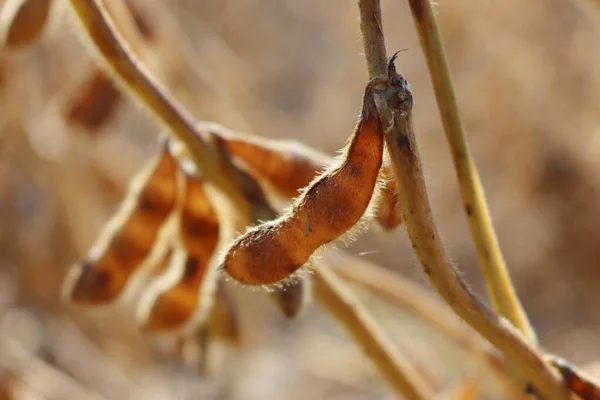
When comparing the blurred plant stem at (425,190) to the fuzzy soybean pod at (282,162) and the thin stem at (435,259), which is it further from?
the fuzzy soybean pod at (282,162)

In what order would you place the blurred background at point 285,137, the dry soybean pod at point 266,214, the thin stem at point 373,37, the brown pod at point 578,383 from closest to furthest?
1. the thin stem at point 373,37
2. the brown pod at point 578,383
3. the dry soybean pod at point 266,214
4. the blurred background at point 285,137

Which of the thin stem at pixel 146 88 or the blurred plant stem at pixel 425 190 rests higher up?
the thin stem at pixel 146 88

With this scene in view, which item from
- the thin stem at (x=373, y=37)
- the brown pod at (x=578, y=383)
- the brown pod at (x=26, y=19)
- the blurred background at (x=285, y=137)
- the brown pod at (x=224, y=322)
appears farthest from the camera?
the blurred background at (x=285, y=137)

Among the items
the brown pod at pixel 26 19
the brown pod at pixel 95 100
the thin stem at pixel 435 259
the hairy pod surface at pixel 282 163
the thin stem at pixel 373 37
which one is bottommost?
the thin stem at pixel 435 259

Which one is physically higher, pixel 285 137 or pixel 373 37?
pixel 285 137

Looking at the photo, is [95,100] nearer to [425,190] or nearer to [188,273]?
[188,273]

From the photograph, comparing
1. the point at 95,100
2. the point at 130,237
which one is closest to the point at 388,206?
the point at 130,237

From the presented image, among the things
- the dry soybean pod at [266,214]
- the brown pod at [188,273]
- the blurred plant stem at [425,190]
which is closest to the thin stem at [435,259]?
the blurred plant stem at [425,190]
